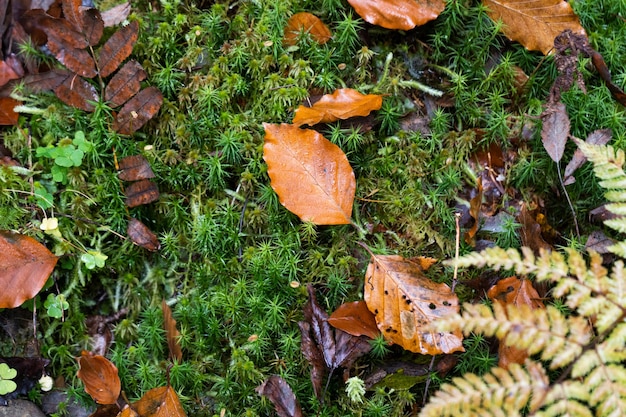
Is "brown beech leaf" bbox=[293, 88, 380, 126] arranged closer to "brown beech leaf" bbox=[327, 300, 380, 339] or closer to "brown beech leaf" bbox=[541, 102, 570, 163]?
"brown beech leaf" bbox=[541, 102, 570, 163]

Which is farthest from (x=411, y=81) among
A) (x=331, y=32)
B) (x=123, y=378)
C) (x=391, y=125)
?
(x=123, y=378)

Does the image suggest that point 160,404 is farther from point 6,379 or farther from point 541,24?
point 541,24

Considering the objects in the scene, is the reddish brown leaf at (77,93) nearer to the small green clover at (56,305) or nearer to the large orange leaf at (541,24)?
the small green clover at (56,305)

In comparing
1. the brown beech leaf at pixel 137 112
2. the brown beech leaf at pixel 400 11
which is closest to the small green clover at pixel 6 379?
the brown beech leaf at pixel 137 112

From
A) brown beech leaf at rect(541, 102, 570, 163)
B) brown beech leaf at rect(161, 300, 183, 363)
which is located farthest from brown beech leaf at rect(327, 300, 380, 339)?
brown beech leaf at rect(541, 102, 570, 163)

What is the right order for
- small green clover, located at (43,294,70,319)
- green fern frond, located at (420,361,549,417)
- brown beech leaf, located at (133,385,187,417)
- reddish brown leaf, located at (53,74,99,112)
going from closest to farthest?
green fern frond, located at (420,361,549,417) < brown beech leaf, located at (133,385,187,417) < small green clover, located at (43,294,70,319) < reddish brown leaf, located at (53,74,99,112)

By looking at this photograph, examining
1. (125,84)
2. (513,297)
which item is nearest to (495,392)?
(513,297)
